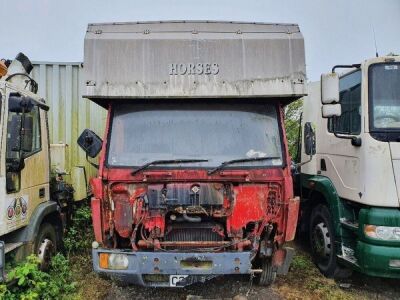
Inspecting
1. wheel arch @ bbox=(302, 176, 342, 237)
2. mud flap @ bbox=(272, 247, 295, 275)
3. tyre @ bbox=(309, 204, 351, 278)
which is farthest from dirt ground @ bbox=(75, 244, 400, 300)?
wheel arch @ bbox=(302, 176, 342, 237)

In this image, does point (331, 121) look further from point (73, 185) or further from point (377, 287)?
point (73, 185)

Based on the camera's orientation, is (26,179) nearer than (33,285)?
No

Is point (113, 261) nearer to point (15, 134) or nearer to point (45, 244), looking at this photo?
point (45, 244)

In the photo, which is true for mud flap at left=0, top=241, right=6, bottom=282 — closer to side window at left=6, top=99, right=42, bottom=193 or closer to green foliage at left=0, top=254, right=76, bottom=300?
green foliage at left=0, top=254, right=76, bottom=300

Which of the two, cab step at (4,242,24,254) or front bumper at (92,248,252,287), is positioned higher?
cab step at (4,242,24,254)

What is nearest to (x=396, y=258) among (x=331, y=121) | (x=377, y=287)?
(x=377, y=287)

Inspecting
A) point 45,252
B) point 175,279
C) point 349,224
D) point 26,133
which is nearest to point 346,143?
point 349,224

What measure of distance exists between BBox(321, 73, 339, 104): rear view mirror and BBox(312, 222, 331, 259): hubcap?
66.5 inches

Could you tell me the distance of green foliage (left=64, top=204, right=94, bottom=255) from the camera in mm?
5469

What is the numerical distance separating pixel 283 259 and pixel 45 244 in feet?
8.73

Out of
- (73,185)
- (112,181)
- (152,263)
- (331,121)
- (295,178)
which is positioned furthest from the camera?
(295,178)

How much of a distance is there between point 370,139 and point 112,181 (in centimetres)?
260

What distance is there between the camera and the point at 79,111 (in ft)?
21.0

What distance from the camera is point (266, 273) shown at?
4.08m
